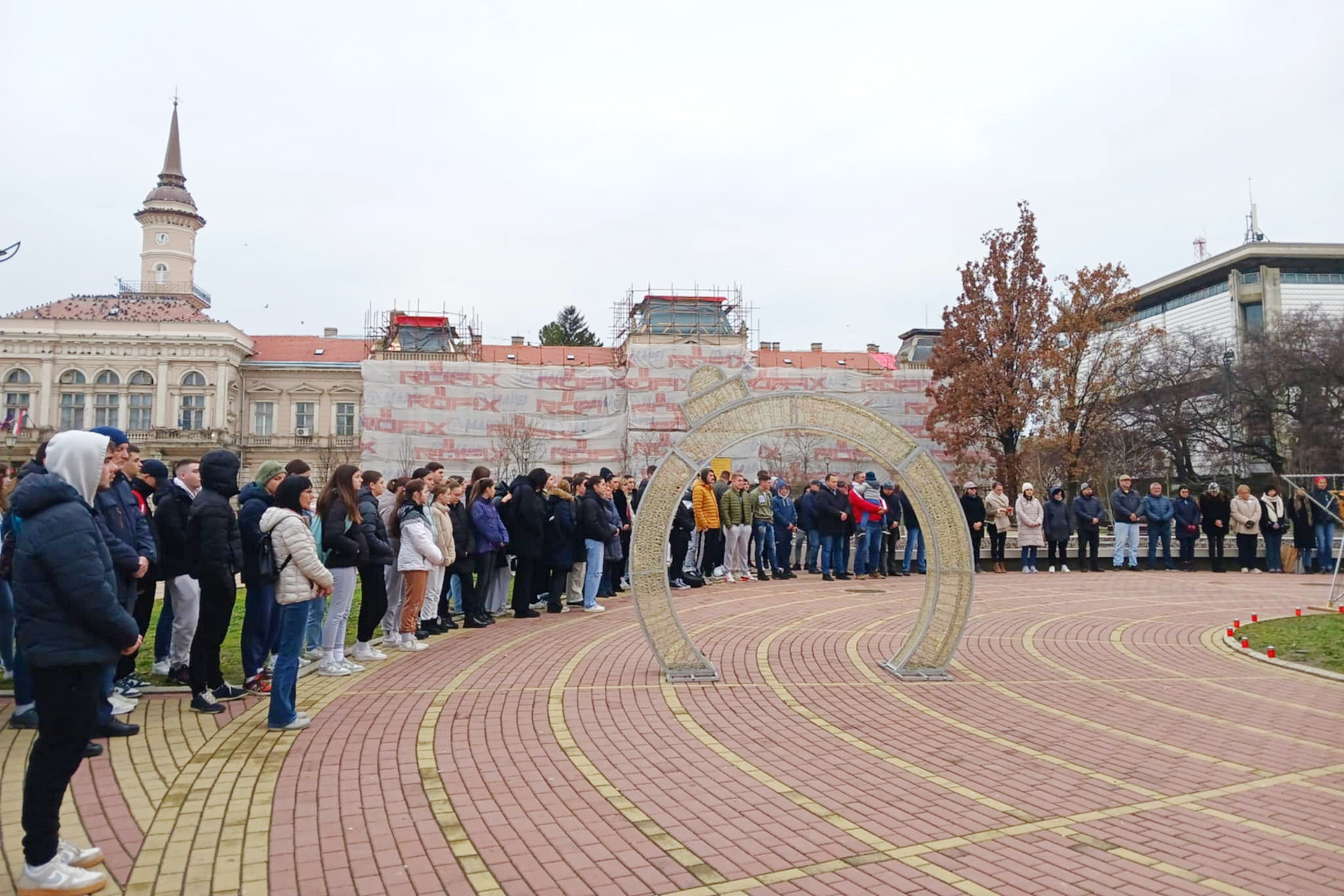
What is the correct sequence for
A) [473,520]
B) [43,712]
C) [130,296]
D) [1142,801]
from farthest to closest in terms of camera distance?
[130,296], [473,520], [1142,801], [43,712]

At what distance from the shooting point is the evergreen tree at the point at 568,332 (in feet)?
277

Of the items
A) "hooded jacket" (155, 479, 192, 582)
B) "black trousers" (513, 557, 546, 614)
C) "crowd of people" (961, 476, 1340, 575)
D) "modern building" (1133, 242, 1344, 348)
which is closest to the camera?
"hooded jacket" (155, 479, 192, 582)

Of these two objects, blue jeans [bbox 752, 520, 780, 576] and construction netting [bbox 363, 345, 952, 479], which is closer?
blue jeans [bbox 752, 520, 780, 576]

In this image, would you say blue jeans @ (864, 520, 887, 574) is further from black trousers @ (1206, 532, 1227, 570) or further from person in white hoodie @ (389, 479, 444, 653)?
person in white hoodie @ (389, 479, 444, 653)

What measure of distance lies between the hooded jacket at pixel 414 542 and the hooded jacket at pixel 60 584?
5317 mm

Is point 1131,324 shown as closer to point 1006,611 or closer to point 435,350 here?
point 1006,611

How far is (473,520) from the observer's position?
36.4 ft

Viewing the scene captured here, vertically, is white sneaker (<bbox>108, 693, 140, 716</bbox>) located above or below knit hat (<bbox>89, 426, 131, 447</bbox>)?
below

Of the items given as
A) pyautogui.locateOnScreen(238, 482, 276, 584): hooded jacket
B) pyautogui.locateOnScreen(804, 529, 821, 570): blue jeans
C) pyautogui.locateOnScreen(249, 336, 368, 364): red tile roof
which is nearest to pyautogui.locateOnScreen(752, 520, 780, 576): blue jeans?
pyautogui.locateOnScreen(804, 529, 821, 570): blue jeans

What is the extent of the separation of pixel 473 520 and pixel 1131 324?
3512 centimetres

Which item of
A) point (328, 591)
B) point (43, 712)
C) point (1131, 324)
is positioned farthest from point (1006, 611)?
point (1131, 324)

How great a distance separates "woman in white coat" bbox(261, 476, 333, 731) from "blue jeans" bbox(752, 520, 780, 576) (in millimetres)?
11067

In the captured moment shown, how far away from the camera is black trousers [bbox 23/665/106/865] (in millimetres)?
3863

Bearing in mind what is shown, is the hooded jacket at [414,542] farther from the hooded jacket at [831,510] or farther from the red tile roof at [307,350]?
the red tile roof at [307,350]
